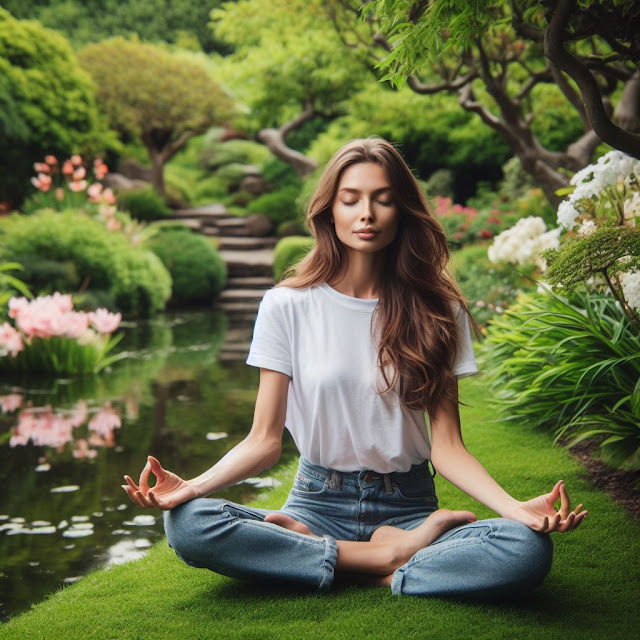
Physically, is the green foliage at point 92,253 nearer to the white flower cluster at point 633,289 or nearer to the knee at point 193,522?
the white flower cluster at point 633,289

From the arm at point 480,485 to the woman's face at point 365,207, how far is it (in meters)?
0.54

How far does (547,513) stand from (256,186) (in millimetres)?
18041

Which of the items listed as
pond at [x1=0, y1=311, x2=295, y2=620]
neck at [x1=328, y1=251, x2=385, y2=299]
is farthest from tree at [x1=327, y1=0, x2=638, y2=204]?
pond at [x1=0, y1=311, x2=295, y2=620]

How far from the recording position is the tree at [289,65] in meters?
11.5

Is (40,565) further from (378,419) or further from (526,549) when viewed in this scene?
(526,549)

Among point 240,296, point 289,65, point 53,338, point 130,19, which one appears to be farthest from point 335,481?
point 130,19

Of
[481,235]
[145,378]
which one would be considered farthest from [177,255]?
Result: [145,378]

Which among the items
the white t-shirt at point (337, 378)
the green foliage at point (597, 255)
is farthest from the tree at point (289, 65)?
the white t-shirt at point (337, 378)

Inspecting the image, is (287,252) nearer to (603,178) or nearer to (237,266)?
(237,266)

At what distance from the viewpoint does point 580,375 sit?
13.9 feet

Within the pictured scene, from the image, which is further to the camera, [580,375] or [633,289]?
[580,375]

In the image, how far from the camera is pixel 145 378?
7203 mm

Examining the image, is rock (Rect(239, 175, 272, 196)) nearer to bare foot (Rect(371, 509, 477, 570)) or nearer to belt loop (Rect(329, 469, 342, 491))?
belt loop (Rect(329, 469, 342, 491))

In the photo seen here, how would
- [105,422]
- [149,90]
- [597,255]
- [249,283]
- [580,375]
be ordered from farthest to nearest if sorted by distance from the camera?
[149,90] < [249,283] < [105,422] < [580,375] < [597,255]
